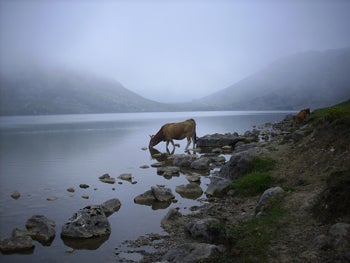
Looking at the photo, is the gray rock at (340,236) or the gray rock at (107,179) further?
the gray rock at (107,179)

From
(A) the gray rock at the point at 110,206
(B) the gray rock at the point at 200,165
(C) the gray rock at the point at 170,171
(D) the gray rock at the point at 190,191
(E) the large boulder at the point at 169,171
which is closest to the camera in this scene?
(A) the gray rock at the point at 110,206

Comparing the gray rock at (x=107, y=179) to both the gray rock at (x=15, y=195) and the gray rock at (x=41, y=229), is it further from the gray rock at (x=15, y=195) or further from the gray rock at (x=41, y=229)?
the gray rock at (x=41, y=229)

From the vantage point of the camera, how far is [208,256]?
830 cm

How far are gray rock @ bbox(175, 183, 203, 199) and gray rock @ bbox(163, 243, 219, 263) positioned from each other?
7916mm

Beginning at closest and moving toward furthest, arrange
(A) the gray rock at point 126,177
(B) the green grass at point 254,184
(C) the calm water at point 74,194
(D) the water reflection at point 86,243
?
1. (C) the calm water at point 74,194
2. (D) the water reflection at point 86,243
3. (B) the green grass at point 254,184
4. (A) the gray rock at point 126,177

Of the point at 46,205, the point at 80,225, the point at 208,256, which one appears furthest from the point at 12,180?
the point at 208,256

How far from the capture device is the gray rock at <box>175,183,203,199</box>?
56.1ft

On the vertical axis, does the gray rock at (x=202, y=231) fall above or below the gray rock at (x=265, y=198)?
below

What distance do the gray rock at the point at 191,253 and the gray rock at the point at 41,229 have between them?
486 cm

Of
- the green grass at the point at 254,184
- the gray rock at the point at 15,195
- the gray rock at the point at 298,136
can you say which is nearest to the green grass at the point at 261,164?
the green grass at the point at 254,184

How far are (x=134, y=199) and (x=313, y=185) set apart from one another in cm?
867

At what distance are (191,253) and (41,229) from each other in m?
6.28

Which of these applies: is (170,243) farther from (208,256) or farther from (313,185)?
(313,185)

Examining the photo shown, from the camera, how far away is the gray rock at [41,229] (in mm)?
11461
